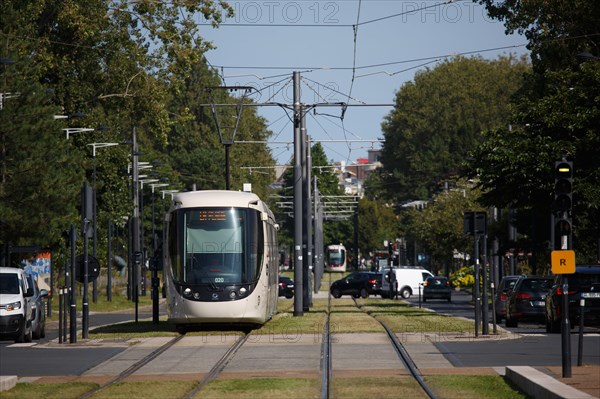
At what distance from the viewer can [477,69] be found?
130875 millimetres

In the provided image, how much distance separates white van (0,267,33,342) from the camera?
3112 cm

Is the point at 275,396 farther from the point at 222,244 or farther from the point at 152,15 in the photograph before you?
the point at 152,15

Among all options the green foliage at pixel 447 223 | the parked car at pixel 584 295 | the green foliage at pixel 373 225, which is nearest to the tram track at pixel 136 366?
the parked car at pixel 584 295

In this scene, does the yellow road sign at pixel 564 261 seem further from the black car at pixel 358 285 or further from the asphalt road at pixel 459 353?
the black car at pixel 358 285

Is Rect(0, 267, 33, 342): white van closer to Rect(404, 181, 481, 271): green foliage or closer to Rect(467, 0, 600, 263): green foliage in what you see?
Rect(467, 0, 600, 263): green foliage

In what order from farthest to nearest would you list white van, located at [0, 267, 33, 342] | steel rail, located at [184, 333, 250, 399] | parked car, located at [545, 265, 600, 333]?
parked car, located at [545, 265, 600, 333] < white van, located at [0, 267, 33, 342] < steel rail, located at [184, 333, 250, 399]

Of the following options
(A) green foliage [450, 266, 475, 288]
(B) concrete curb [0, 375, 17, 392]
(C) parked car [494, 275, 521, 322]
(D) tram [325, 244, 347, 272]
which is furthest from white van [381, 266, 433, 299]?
(D) tram [325, 244, 347, 272]

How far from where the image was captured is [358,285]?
80562 mm

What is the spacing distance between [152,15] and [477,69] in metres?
80.1

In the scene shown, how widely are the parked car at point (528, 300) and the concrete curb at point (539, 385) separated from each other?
18460mm

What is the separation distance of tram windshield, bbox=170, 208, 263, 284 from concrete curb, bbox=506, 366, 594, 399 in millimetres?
13061

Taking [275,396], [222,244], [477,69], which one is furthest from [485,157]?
[477,69]

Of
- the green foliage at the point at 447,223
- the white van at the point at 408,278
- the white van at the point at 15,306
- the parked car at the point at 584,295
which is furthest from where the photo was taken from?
the green foliage at the point at 447,223

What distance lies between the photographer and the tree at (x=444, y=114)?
12912cm
